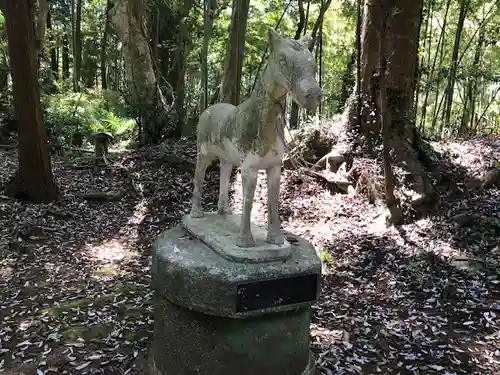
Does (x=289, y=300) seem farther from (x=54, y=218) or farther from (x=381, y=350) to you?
(x=54, y=218)

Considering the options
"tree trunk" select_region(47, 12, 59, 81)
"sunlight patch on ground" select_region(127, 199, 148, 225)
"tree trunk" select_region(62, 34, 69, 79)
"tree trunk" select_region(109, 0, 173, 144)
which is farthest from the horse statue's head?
"tree trunk" select_region(62, 34, 69, 79)

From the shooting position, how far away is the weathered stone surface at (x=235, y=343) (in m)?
3.13

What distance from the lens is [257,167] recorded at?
10.1 ft

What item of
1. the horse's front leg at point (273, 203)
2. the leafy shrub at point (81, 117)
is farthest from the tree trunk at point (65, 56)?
the horse's front leg at point (273, 203)

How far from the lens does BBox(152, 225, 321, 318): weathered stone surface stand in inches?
117

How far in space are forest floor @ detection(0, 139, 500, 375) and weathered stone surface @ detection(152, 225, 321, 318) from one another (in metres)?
1.15

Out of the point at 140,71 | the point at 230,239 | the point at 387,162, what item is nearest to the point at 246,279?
the point at 230,239

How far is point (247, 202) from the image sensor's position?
123 inches

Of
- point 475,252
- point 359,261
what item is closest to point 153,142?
point 359,261

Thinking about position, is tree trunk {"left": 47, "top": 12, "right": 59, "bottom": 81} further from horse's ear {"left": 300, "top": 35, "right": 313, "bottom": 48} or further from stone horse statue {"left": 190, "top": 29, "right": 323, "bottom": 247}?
horse's ear {"left": 300, "top": 35, "right": 313, "bottom": 48}

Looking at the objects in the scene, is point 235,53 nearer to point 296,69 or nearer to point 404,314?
point 404,314

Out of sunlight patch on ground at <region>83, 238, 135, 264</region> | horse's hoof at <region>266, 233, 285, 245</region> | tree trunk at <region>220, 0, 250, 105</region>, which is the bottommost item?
sunlight patch on ground at <region>83, 238, 135, 264</region>

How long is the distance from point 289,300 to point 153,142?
26.4 feet

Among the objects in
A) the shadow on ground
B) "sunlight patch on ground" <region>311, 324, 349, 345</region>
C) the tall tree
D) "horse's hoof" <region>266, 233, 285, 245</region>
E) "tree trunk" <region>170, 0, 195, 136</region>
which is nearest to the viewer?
"horse's hoof" <region>266, 233, 285, 245</region>
